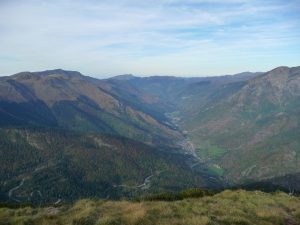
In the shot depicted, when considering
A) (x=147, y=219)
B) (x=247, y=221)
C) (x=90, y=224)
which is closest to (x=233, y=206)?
(x=247, y=221)

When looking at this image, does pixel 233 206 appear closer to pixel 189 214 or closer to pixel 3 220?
pixel 189 214

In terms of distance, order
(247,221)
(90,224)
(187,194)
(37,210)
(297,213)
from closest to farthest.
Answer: (90,224) → (247,221) → (37,210) → (297,213) → (187,194)

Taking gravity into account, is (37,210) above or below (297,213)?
above

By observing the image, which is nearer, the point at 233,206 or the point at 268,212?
the point at 268,212

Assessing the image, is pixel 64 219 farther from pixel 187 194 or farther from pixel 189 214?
pixel 187 194

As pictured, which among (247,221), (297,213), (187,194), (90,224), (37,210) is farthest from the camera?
(187,194)

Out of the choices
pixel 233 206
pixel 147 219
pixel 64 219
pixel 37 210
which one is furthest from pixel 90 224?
pixel 233 206

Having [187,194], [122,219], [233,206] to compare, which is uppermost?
[122,219]
